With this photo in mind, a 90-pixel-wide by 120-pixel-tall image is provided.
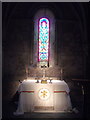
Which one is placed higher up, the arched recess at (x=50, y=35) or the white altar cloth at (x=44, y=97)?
the arched recess at (x=50, y=35)

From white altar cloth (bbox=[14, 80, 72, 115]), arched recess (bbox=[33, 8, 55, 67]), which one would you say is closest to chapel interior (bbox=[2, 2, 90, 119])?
arched recess (bbox=[33, 8, 55, 67])

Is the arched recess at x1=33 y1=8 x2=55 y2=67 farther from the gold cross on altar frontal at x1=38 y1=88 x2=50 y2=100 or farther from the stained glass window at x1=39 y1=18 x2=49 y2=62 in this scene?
the gold cross on altar frontal at x1=38 y1=88 x2=50 y2=100

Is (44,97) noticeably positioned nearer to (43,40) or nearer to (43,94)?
(43,94)

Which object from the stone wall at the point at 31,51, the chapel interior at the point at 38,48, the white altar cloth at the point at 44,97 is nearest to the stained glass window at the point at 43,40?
the chapel interior at the point at 38,48

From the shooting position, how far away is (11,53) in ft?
30.7

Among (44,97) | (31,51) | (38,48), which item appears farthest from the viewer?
(38,48)

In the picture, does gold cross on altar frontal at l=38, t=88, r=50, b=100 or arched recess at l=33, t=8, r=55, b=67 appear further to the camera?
arched recess at l=33, t=8, r=55, b=67

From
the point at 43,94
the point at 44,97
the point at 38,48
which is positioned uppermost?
the point at 38,48

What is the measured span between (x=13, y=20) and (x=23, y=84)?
3392 mm

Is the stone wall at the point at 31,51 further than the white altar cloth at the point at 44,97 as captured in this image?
Yes

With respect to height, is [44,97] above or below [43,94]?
below

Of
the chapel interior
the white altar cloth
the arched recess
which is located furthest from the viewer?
the arched recess

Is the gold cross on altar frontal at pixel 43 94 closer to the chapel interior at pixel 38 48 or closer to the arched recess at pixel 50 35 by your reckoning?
the chapel interior at pixel 38 48

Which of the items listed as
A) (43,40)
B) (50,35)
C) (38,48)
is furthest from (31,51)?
(50,35)
